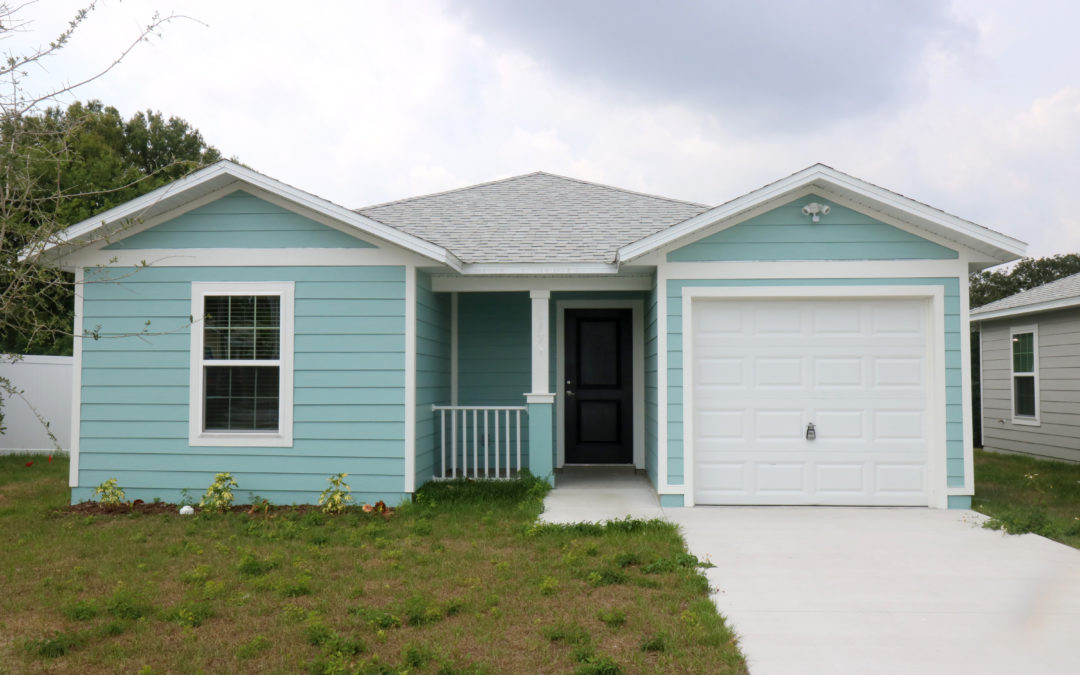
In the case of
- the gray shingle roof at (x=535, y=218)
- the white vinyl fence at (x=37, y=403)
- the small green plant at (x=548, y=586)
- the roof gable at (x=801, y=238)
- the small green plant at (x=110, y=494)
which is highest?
the gray shingle roof at (x=535, y=218)

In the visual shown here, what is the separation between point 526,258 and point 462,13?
4.42 metres

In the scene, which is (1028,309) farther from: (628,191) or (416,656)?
(416,656)

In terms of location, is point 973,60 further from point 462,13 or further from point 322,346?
point 322,346

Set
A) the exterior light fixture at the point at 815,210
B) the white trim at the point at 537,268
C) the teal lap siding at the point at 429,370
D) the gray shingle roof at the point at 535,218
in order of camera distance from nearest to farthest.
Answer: the exterior light fixture at the point at 815,210 → the teal lap siding at the point at 429,370 → the white trim at the point at 537,268 → the gray shingle roof at the point at 535,218

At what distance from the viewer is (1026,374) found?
42.6 ft

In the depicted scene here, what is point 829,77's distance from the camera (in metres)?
13.1

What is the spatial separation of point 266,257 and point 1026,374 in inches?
477

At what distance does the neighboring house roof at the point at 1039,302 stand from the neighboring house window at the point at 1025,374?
1.40 feet

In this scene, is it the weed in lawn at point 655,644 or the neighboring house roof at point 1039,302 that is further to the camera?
the neighboring house roof at point 1039,302

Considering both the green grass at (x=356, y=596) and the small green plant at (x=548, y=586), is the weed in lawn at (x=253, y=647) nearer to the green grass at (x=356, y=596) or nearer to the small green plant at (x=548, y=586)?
the green grass at (x=356, y=596)

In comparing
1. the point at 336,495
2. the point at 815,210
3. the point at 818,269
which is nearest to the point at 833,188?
the point at 815,210

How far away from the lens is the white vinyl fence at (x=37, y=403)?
1292 cm

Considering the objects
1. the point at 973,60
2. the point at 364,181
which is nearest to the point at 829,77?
the point at 973,60

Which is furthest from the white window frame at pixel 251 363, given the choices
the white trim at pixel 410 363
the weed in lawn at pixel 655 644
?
A: the weed in lawn at pixel 655 644
